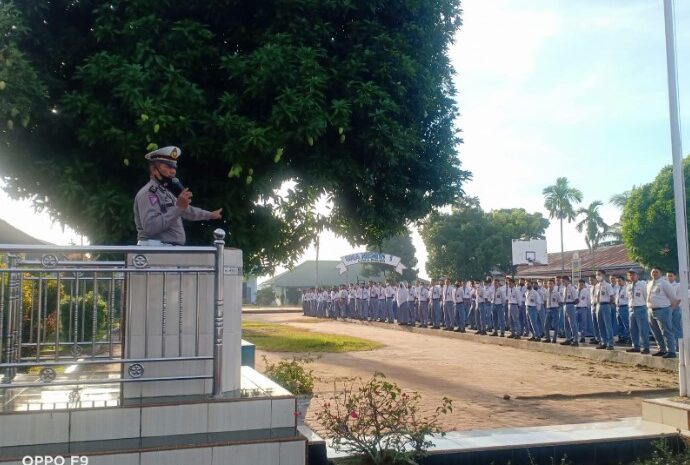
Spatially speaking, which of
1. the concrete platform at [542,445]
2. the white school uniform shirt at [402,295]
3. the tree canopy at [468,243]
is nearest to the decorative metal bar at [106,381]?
the concrete platform at [542,445]

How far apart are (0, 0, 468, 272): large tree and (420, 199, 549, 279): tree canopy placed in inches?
1641

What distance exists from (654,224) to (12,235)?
117ft

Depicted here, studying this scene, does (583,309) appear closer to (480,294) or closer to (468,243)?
(480,294)

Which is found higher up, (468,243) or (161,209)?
(468,243)

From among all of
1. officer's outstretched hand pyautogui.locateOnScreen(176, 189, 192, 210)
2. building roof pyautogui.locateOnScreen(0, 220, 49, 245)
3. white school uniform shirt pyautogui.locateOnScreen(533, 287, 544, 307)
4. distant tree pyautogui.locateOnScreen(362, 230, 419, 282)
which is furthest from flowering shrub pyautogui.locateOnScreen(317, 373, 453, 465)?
distant tree pyautogui.locateOnScreen(362, 230, 419, 282)

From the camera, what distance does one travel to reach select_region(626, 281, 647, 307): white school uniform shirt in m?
14.6

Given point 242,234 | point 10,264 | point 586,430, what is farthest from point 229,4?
point 586,430

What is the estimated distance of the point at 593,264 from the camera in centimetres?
4891

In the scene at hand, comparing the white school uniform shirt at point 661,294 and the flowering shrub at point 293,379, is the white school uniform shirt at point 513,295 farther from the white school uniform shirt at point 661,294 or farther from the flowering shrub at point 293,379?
the flowering shrub at point 293,379

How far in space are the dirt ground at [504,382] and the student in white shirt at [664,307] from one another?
0.79 m

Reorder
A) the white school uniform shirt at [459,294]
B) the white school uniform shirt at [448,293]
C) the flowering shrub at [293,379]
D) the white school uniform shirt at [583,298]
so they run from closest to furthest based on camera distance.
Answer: the flowering shrub at [293,379] < the white school uniform shirt at [583,298] < the white school uniform shirt at [459,294] < the white school uniform shirt at [448,293]

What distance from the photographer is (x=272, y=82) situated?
636 centimetres

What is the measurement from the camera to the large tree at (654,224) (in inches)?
1480

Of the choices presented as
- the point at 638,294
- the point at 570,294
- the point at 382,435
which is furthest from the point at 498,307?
the point at 382,435
